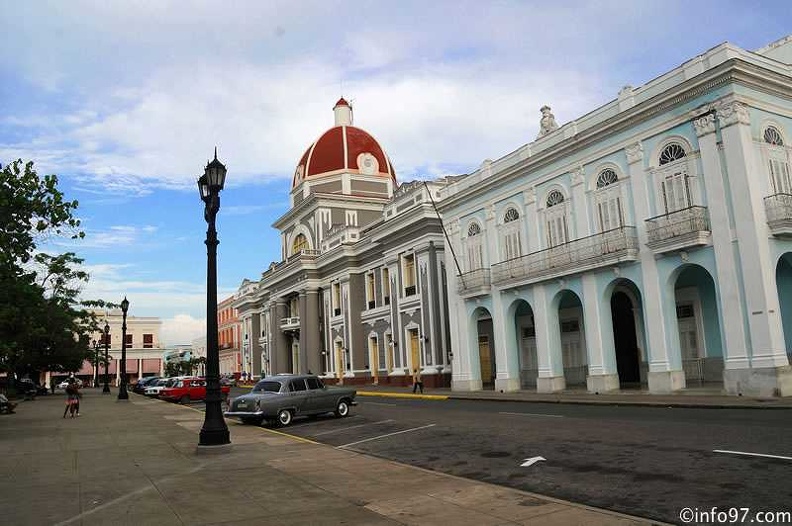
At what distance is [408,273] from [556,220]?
15198 mm

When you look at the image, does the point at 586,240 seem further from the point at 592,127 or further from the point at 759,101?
the point at 759,101

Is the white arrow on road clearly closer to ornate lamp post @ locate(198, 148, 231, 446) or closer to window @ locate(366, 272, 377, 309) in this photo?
ornate lamp post @ locate(198, 148, 231, 446)

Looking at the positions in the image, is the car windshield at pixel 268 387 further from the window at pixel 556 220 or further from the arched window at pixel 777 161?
the arched window at pixel 777 161

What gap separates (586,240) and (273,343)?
4316cm

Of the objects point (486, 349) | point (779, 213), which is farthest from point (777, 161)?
point (486, 349)

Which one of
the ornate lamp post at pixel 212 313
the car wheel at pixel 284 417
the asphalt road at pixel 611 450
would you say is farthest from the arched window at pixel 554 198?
the ornate lamp post at pixel 212 313

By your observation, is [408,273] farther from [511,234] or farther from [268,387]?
[268,387]

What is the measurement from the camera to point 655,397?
2061cm

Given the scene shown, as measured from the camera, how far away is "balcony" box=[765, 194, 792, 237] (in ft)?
63.7

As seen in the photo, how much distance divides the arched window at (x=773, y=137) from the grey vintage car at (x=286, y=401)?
15.6 meters

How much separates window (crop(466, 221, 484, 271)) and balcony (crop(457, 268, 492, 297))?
52 centimetres

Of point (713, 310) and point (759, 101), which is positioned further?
point (713, 310)

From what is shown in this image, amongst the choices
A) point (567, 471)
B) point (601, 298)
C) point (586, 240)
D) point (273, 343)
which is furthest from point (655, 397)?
point (273, 343)

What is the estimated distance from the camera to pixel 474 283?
31000 millimetres
